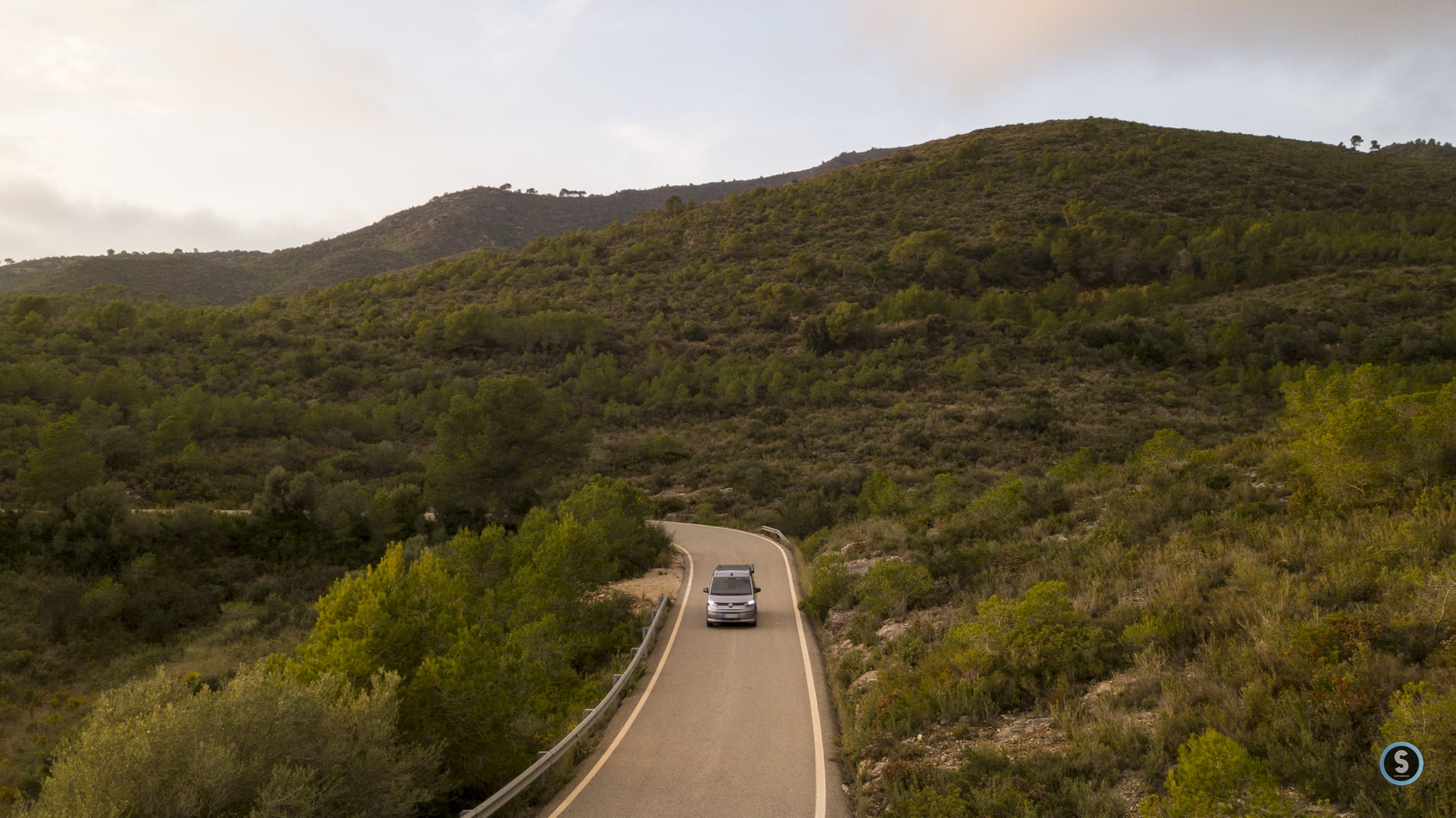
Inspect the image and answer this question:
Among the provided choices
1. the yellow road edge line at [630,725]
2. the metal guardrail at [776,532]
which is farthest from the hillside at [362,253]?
the yellow road edge line at [630,725]

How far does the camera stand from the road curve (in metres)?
8.51

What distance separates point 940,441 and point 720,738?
33.6m

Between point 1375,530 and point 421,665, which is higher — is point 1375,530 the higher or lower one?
the higher one

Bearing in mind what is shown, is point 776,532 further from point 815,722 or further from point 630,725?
point 630,725

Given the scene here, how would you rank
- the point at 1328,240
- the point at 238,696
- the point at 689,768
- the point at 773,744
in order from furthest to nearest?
1. the point at 1328,240
2. the point at 773,744
3. the point at 689,768
4. the point at 238,696

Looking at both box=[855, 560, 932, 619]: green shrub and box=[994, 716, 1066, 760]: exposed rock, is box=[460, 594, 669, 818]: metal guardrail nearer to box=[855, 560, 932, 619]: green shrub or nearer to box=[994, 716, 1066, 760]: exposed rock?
box=[855, 560, 932, 619]: green shrub

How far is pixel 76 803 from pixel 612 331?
6188cm

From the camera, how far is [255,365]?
54531 mm

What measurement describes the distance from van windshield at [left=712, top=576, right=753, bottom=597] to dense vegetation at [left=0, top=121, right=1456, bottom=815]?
1.77 metres

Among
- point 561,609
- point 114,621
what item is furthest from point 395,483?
point 561,609

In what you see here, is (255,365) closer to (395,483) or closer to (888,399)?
(395,483)

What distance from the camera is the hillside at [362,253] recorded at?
9775 cm

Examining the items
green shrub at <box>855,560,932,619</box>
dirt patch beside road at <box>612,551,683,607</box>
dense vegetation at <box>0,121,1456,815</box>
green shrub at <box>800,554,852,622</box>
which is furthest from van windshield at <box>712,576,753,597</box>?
dirt patch beside road at <box>612,551,683,607</box>

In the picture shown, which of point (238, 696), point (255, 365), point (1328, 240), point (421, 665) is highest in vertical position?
point (1328, 240)
